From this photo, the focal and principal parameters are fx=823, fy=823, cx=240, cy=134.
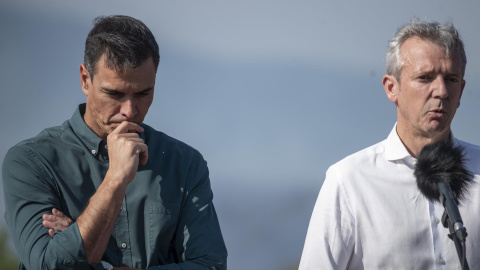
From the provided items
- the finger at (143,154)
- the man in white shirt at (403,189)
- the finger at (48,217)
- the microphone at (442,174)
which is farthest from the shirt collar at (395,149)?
the finger at (48,217)

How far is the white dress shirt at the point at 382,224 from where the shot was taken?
167 inches

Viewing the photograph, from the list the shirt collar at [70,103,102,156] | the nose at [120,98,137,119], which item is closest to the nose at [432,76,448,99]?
the nose at [120,98,137,119]

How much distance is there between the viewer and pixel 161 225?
4.09 m

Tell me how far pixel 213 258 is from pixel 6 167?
112cm

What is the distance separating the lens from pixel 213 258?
4.10 metres

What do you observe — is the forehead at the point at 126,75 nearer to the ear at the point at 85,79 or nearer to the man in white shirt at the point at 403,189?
the ear at the point at 85,79

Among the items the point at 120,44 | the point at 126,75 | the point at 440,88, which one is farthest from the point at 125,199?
the point at 440,88

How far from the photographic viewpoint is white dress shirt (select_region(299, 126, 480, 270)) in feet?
13.9

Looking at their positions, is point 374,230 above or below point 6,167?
below

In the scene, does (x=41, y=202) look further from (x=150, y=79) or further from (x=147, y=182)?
(x=150, y=79)

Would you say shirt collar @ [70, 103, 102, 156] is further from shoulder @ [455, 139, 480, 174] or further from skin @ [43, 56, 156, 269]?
shoulder @ [455, 139, 480, 174]

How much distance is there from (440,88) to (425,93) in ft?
0.28

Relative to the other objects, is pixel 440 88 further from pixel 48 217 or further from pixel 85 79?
pixel 48 217

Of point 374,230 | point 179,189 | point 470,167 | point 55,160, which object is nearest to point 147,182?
point 179,189
